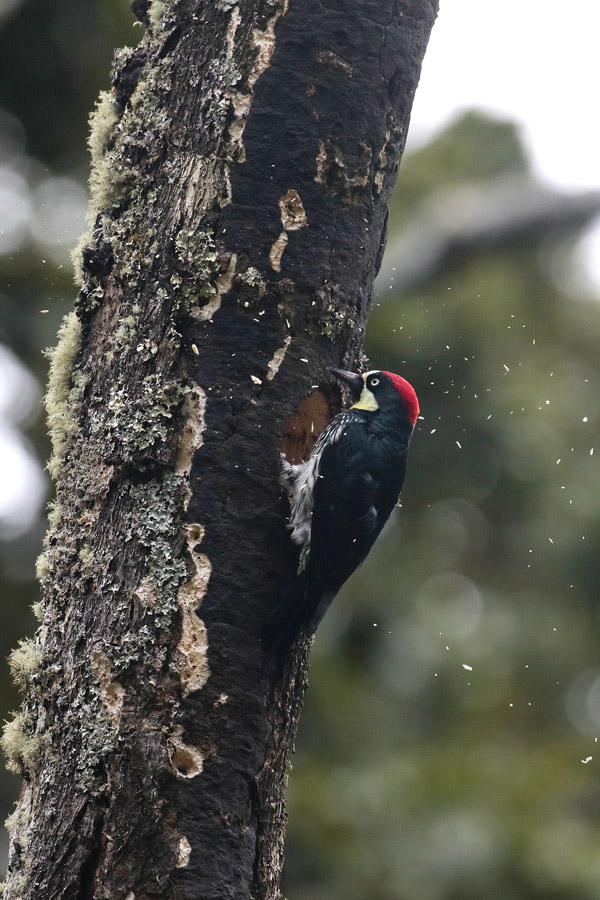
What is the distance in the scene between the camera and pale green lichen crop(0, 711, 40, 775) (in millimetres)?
1898

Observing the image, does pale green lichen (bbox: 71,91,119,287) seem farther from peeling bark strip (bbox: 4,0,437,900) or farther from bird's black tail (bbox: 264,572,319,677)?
bird's black tail (bbox: 264,572,319,677)

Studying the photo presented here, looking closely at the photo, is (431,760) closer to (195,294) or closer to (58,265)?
(58,265)

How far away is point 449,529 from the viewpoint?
24.4ft

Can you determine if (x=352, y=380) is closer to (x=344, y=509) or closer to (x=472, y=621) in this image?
(x=344, y=509)

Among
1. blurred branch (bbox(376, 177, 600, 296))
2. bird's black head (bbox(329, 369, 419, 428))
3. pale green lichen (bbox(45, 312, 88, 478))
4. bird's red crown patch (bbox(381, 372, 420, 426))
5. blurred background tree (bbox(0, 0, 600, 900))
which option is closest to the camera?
pale green lichen (bbox(45, 312, 88, 478))

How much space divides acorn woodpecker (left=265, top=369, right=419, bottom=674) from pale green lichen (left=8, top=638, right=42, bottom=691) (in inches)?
20.7

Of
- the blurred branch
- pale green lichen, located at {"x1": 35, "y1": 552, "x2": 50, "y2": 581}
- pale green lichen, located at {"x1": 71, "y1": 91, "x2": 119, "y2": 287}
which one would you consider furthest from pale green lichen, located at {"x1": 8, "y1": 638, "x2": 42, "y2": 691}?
the blurred branch

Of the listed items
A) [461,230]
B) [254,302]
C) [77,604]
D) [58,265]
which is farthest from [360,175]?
[461,230]

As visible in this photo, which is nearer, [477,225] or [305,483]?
[305,483]

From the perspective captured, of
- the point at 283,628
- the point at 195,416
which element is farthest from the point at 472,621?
the point at 195,416

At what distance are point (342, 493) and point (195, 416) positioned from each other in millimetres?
858

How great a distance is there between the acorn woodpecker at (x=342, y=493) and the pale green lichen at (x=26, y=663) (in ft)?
1.72

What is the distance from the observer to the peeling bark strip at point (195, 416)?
180 centimetres

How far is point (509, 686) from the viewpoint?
7.50m
